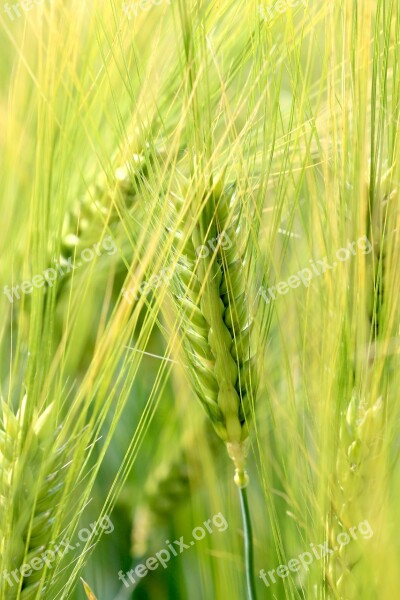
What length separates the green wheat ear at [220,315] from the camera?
56cm

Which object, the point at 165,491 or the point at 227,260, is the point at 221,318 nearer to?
the point at 227,260

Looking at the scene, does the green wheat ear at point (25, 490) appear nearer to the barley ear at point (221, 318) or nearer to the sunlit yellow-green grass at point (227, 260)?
the sunlit yellow-green grass at point (227, 260)

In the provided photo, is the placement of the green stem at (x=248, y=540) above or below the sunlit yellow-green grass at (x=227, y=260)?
below

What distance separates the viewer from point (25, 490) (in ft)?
1.84

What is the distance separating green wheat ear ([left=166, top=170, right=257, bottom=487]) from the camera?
0.56 metres

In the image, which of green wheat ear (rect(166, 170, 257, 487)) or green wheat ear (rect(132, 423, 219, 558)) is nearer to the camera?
green wheat ear (rect(166, 170, 257, 487))

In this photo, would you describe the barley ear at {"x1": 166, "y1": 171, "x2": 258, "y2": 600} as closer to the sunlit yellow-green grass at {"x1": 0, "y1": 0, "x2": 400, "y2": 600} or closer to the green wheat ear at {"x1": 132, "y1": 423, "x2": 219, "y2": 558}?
the sunlit yellow-green grass at {"x1": 0, "y1": 0, "x2": 400, "y2": 600}

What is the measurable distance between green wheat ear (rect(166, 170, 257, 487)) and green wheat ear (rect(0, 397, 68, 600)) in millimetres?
109

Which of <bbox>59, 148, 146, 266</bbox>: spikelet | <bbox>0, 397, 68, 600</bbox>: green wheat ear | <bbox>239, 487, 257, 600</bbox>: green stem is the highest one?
<bbox>59, 148, 146, 266</bbox>: spikelet

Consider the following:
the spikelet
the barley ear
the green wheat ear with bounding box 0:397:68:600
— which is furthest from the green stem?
the spikelet

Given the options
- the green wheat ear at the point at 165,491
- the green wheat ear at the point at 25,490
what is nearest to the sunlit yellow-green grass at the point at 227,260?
the green wheat ear at the point at 25,490

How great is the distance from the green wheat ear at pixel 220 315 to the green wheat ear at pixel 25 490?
0.11m

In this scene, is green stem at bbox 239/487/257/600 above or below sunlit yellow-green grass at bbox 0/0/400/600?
below

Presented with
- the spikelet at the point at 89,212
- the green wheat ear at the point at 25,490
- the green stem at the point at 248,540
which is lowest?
the green stem at the point at 248,540
